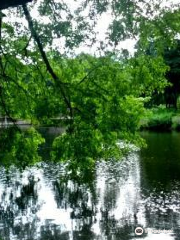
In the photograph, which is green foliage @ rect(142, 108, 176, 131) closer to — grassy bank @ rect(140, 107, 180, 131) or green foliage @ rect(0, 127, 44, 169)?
grassy bank @ rect(140, 107, 180, 131)

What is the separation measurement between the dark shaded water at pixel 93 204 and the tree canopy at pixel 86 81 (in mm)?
2373

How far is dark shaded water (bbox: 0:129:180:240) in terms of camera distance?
48.2ft

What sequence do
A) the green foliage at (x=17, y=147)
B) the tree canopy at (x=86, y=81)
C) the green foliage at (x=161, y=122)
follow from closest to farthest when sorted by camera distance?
the tree canopy at (x=86, y=81), the green foliage at (x=17, y=147), the green foliage at (x=161, y=122)

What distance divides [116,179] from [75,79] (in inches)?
389

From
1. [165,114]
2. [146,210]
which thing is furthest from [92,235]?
[165,114]

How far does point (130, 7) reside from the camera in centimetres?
1130

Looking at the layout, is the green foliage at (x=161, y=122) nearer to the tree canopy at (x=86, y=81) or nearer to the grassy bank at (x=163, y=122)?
the grassy bank at (x=163, y=122)

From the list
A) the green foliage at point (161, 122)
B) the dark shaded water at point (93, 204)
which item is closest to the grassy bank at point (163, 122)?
the green foliage at point (161, 122)

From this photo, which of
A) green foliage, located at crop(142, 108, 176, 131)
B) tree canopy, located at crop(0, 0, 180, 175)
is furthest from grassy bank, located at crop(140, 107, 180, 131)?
tree canopy, located at crop(0, 0, 180, 175)

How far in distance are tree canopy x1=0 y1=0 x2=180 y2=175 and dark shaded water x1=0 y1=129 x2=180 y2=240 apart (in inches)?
93.4

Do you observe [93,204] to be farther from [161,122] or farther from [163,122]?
[161,122]

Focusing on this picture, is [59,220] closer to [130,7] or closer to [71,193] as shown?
[71,193]

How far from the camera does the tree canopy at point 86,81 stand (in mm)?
12859

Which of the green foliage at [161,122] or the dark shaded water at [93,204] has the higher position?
the green foliage at [161,122]
